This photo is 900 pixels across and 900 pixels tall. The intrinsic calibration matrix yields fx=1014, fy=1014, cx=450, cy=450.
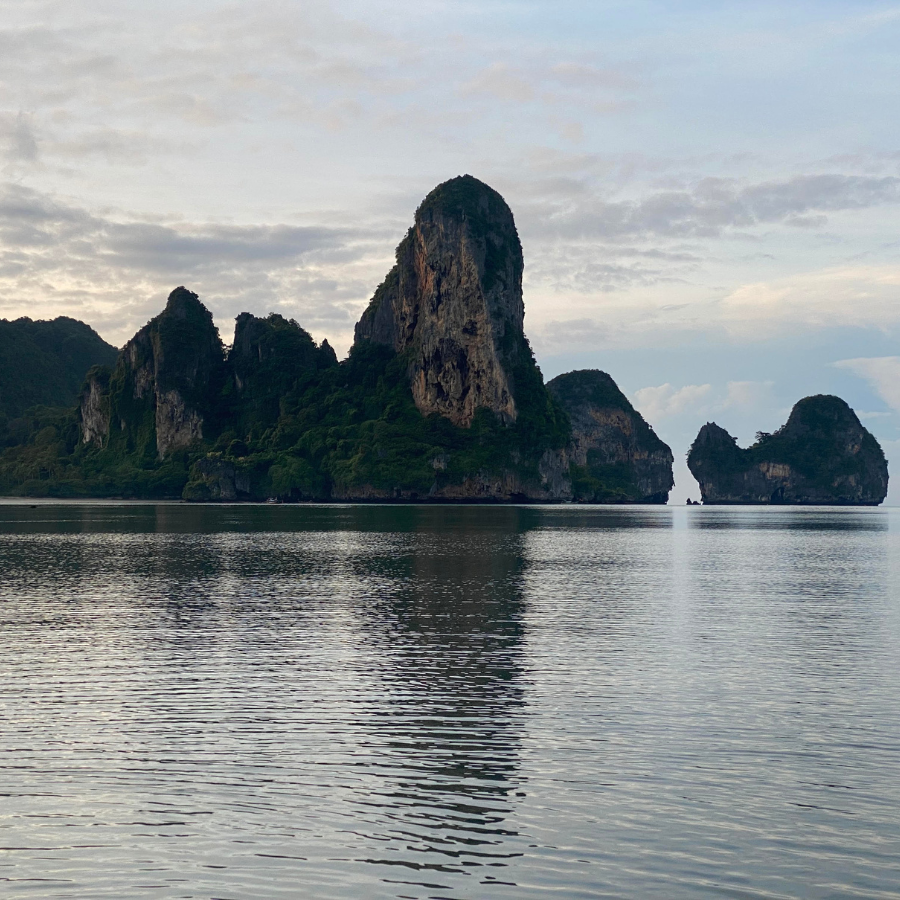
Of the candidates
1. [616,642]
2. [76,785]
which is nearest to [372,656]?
[616,642]

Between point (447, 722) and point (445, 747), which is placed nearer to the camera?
point (445, 747)

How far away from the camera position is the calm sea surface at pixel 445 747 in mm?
12484

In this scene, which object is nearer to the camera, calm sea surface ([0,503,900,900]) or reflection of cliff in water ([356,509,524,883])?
calm sea surface ([0,503,900,900])

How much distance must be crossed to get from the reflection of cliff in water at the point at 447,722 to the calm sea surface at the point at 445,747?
3.0 inches

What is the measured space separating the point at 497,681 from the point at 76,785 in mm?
11217

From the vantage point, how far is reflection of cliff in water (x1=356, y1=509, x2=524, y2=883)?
13559mm

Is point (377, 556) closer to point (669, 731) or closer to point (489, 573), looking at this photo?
point (489, 573)

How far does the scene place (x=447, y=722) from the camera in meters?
20.3

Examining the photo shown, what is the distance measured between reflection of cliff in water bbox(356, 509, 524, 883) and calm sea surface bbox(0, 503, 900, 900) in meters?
0.08

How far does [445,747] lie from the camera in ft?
59.8

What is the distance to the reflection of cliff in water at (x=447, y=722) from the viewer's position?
1356 cm

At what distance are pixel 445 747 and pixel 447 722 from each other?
6.72 ft

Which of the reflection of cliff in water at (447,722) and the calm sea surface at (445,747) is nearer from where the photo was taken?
the calm sea surface at (445,747)

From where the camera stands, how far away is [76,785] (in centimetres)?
1575
